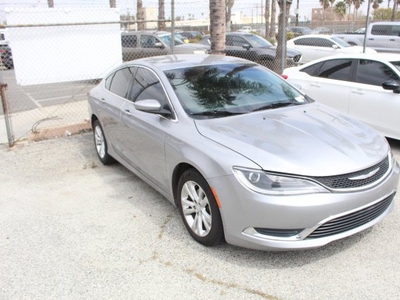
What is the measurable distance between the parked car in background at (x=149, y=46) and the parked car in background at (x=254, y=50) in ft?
4.00

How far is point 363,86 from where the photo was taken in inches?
250

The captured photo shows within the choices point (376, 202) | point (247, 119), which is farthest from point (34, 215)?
point (376, 202)

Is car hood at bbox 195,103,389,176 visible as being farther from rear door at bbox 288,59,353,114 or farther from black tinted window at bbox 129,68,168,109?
rear door at bbox 288,59,353,114

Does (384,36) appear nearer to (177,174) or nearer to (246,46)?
(246,46)

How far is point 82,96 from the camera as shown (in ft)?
39.3

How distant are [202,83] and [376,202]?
210 cm

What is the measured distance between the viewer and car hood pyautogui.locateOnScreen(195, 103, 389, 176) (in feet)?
10.0

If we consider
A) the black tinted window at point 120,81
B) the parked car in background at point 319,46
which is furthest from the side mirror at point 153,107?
the parked car in background at point 319,46

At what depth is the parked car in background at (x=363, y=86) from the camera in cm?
598

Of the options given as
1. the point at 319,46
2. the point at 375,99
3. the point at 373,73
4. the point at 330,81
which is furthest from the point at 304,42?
the point at 375,99

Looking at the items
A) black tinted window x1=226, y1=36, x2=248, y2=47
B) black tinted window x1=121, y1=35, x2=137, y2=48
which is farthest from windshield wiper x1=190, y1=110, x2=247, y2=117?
black tinted window x1=121, y1=35, x2=137, y2=48

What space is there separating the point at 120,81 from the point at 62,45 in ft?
11.3

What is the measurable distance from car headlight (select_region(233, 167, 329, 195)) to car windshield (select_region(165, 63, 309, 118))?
1025mm

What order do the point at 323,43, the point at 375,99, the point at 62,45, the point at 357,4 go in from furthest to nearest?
the point at 357,4
the point at 323,43
the point at 62,45
the point at 375,99
